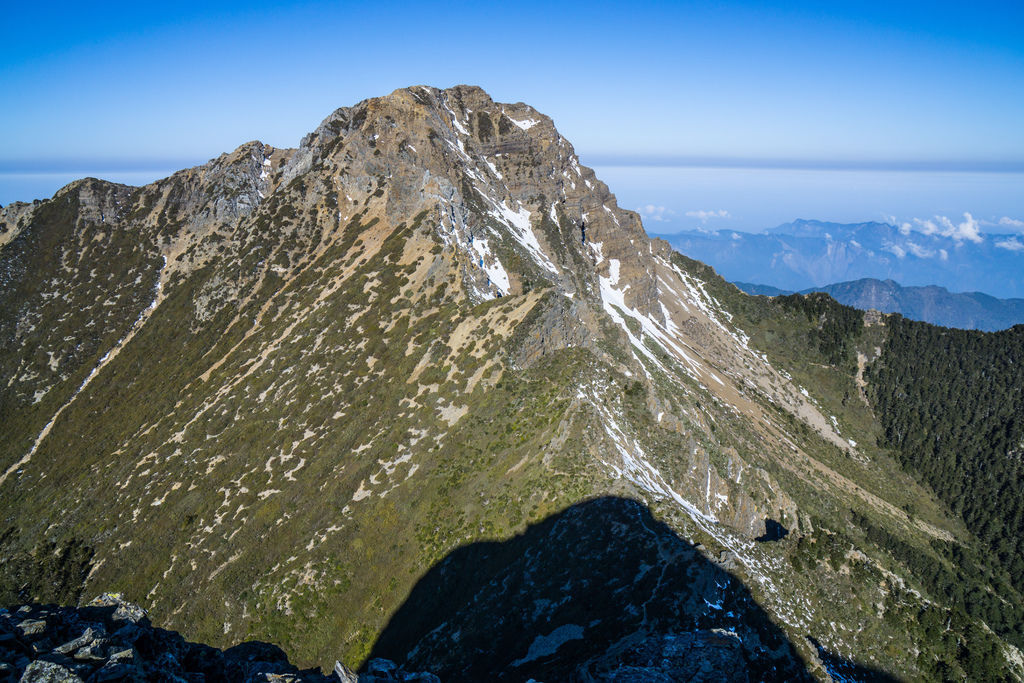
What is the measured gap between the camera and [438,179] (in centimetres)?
10950

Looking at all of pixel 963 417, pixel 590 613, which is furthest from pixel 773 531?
pixel 963 417

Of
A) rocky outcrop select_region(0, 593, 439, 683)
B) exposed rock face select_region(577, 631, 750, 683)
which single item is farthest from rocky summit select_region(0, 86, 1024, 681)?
rocky outcrop select_region(0, 593, 439, 683)

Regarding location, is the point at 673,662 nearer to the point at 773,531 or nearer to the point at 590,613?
the point at 590,613

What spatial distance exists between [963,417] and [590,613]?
19120 centimetres

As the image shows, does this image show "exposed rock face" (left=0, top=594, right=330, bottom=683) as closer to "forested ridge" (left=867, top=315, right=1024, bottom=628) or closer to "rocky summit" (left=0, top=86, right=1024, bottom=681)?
"rocky summit" (left=0, top=86, right=1024, bottom=681)

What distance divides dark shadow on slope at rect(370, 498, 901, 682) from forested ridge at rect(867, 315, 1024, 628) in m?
140

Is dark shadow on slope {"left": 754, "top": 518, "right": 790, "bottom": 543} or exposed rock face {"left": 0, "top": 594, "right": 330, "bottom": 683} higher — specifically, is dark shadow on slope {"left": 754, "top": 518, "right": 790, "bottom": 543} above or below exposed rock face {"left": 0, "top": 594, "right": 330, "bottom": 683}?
below

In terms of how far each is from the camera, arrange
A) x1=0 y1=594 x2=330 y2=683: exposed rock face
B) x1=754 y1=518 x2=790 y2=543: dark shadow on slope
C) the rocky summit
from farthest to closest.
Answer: x1=754 y1=518 x2=790 y2=543: dark shadow on slope, the rocky summit, x1=0 y1=594 x2=330 y2=683: exposed rock face

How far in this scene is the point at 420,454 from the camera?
6141 centimetres

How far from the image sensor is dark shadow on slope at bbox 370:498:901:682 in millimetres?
33094

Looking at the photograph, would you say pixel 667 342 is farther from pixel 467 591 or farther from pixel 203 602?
pixel 203 602

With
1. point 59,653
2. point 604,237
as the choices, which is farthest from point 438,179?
point 59,653

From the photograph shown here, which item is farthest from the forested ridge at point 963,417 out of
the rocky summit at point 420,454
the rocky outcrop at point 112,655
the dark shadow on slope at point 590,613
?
the rocky outcrop at point 112,655

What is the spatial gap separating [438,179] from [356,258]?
78.4ft
